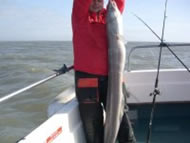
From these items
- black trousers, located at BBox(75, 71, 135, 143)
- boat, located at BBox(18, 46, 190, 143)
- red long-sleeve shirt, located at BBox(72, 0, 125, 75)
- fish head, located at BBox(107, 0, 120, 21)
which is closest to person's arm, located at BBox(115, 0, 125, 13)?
fish head, located at BBox(107, 0, 120, 21)

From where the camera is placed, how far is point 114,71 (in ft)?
9.75

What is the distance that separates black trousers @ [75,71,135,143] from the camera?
297 cm

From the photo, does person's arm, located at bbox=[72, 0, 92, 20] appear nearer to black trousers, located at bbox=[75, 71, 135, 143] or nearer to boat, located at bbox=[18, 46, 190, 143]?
black trousers, located at bbox=[75, 71, 135, 143]

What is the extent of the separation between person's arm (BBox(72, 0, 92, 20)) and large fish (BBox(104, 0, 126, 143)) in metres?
0.26

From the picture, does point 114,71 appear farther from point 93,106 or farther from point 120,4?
point 120,4

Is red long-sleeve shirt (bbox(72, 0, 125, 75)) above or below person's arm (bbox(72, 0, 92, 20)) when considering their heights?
below

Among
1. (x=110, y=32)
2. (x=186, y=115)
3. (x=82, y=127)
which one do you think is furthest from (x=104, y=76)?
(x=186, y=115)

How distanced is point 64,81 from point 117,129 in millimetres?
8613

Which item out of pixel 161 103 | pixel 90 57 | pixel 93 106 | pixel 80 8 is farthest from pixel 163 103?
pixel 80 8

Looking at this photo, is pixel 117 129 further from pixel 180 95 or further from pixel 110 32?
pixel 180 95

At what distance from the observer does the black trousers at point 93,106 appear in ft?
9.75

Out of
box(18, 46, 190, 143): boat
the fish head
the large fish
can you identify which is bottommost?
box(18, 46, 190, 143): boat

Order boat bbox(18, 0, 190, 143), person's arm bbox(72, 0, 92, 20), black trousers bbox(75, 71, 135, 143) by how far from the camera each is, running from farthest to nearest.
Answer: boat bbox(18, 0, 190, 143) → black trousers bbox(75, 71, 135, 143) → person's arm bbox(72, 0, 92, 20)

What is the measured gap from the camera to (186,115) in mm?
4801
